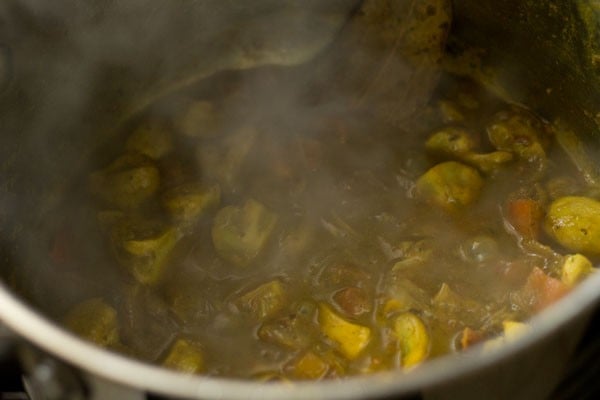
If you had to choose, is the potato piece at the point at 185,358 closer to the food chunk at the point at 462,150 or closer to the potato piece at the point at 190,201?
the potato piece at the point at 190,201

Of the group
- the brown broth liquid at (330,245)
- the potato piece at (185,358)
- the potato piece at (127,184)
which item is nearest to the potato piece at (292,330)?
the brown broth liquid at (330,245)

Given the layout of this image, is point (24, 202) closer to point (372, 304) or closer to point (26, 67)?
point (26, 67)

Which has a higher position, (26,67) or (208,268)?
(26,67)

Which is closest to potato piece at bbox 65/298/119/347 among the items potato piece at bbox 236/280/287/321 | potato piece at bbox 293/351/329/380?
potato piece at bbox 236/280/287/321

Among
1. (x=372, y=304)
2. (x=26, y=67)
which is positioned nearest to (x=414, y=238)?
(x=372, y=304)

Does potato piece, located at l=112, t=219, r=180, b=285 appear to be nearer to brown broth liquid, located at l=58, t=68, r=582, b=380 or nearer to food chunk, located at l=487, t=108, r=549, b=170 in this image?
brown broth liquid, located at l=58, t=68, r=582, b=380

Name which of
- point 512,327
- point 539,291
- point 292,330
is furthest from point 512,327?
point 292,330
